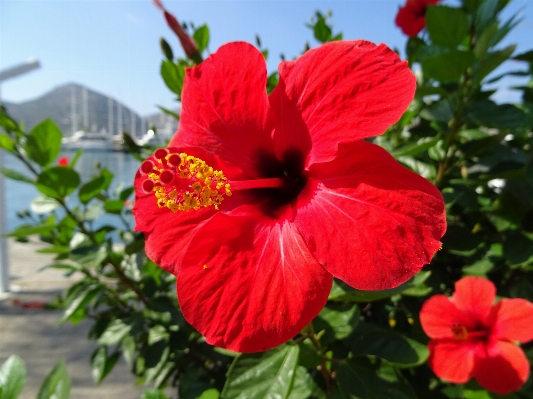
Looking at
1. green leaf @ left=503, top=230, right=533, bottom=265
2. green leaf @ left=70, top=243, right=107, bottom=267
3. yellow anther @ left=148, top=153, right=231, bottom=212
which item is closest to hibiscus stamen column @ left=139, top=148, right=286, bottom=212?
yellow anther @ left=148, top=153, right=231, bottom=212

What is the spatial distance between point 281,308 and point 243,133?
13.6 inches

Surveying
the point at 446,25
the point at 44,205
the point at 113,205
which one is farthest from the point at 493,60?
the point at 44,205

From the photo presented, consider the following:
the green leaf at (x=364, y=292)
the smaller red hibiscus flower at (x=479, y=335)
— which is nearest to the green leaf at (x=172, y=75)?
the green leaf at (x=364, y=292)

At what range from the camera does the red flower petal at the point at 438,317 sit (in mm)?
960

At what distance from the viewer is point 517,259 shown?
3.35ft

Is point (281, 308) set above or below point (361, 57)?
below

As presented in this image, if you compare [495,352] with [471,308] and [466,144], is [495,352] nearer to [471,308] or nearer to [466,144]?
[471,308]

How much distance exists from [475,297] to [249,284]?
0.77 metres

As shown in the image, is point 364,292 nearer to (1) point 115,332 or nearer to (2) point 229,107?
(2) point 229,107

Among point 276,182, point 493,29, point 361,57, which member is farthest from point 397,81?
point 493,29

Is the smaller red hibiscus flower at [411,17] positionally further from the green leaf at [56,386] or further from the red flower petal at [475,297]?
the green leaf at [56,386]

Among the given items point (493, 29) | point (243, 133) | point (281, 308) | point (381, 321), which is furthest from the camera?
point (381, 321)

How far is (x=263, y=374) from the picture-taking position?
792 millimetres

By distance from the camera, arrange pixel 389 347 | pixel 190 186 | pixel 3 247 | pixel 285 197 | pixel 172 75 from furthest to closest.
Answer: pixel 3 247
pixel 172 75
pixel 389 347
pixel 285 197
pixel 190 186
